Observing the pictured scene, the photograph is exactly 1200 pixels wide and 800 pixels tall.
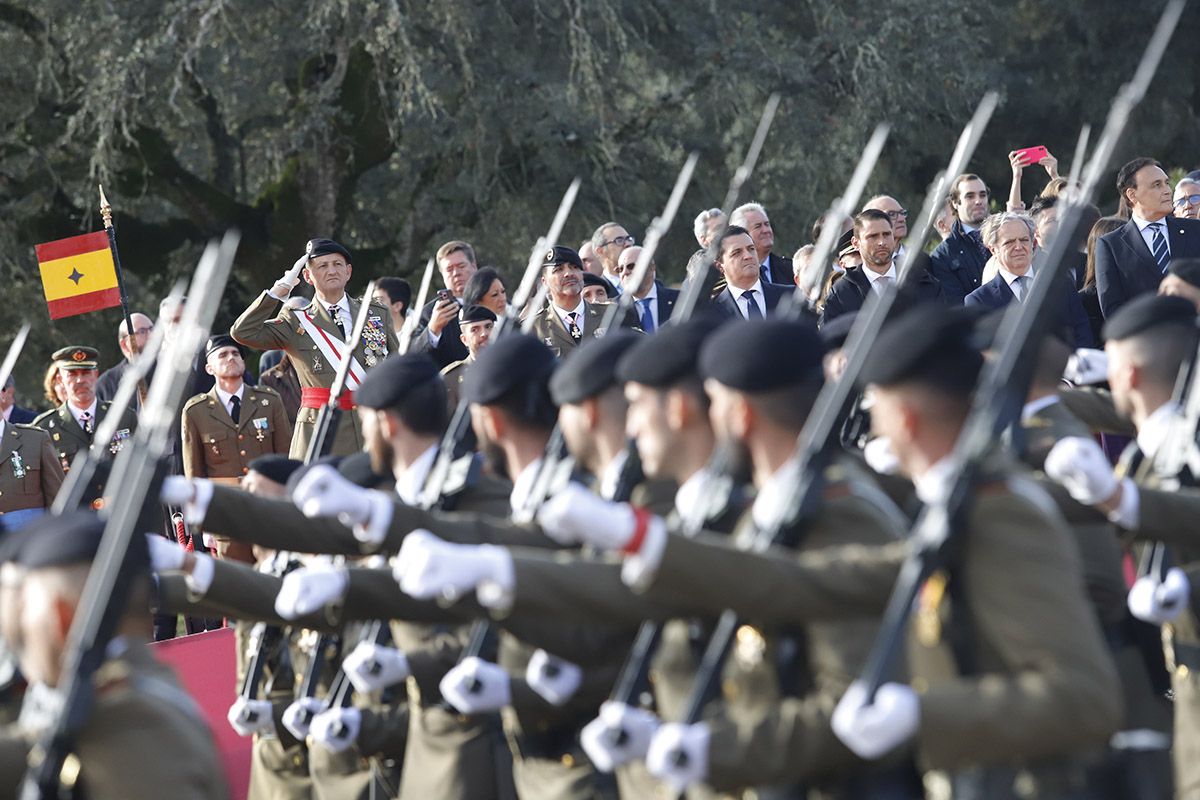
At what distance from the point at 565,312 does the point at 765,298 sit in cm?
110

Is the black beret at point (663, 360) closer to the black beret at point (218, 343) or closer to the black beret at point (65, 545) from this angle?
the black beret at point (65, 545)

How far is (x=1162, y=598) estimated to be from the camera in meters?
4.97

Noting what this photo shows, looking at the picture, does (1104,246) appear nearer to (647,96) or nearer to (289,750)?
(289,750)

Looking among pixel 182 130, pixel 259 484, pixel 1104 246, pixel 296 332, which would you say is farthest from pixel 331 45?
pixel 259 484

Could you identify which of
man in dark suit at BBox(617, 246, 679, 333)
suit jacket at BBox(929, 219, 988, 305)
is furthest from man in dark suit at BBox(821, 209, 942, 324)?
man in dark suit at BBox(617, 246, 679, 333)

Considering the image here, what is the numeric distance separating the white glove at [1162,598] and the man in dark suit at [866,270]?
480 cm

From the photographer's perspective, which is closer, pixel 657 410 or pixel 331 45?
pixel 657 410

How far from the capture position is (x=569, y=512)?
11.4ft

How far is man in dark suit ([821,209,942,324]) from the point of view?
989cm

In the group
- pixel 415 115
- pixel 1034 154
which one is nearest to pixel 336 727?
pixel 1034 154

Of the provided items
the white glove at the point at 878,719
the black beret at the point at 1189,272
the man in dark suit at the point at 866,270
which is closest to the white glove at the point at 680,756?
the white glove at the point at 878,719

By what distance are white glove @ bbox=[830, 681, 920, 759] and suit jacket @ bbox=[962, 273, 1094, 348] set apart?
632 centimetres

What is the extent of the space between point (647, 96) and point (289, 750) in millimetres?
12986

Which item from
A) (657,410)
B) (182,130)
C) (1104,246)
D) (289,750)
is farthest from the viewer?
(182,130)
